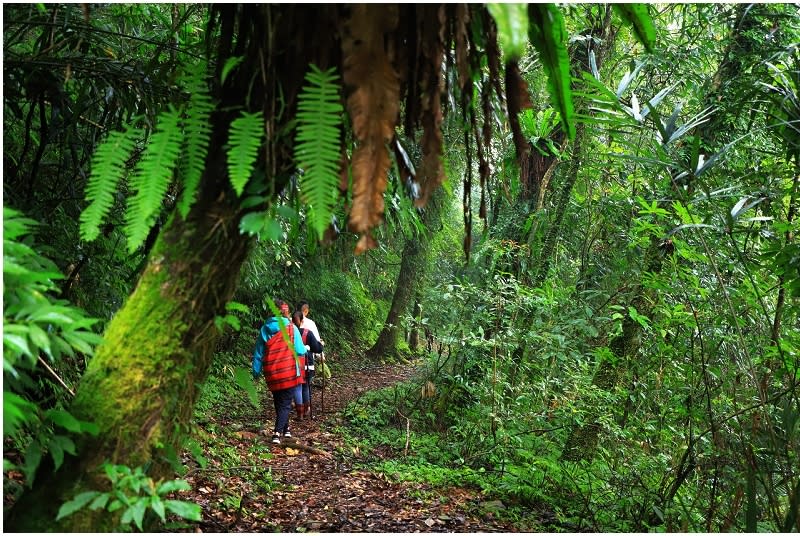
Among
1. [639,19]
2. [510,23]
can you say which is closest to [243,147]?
[510,23]

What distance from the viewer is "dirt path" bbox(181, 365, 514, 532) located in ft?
10.9

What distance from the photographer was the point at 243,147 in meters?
1.55

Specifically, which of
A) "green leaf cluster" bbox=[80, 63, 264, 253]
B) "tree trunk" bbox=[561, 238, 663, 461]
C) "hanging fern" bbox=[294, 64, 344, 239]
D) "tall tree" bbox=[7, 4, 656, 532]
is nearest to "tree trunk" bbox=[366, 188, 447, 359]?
"tree trunk" bbox=[561, 238, 663, 461]

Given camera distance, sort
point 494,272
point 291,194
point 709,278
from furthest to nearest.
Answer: point 494,272, point 709,278, point 291,194

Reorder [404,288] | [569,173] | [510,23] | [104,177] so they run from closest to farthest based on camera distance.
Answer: [510,23]
[104,177]
[569,173]
[404,288]

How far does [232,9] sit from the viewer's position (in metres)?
1.82

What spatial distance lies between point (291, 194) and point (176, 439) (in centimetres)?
108

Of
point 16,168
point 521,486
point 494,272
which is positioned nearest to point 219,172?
point 16,168

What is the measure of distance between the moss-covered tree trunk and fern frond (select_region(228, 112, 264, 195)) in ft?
0.68

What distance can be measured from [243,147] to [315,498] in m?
3.34

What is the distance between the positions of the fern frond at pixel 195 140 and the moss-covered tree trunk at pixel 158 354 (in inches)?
4.0

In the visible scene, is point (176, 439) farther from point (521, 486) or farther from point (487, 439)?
point (487, 439)

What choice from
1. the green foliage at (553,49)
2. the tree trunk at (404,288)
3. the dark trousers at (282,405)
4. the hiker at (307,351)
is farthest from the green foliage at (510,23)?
the tree trunk at (404,288)

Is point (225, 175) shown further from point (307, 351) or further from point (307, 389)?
point (307, 389)
